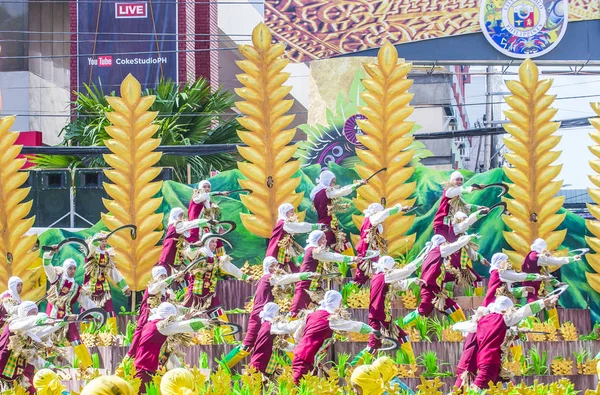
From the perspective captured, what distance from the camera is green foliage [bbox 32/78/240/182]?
930 inches

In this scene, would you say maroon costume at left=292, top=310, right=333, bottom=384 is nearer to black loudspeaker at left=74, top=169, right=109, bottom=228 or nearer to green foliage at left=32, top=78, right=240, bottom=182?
black loudspeaker at left=74, top=169, right=109, bottom=228

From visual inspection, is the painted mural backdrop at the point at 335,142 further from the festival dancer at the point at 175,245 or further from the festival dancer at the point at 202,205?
the festival dancer at the point at 175,245

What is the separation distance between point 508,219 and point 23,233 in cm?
715

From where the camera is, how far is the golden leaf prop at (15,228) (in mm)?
19453

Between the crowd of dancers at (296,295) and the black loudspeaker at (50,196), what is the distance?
6.27 feet

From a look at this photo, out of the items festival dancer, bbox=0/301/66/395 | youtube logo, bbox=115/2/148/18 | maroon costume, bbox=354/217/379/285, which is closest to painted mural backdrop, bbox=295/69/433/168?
maroon costume, bbox=354/217/379/285

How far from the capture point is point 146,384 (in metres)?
12.7

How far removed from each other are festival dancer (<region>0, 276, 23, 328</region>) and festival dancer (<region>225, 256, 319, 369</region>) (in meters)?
2.49

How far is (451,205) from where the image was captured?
58.9 ft

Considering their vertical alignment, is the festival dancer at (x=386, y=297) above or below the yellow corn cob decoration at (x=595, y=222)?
below

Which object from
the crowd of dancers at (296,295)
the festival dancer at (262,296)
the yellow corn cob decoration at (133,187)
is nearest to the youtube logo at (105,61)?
the yellow corn cob decoration at (133,187)

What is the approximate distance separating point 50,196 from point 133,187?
1756 mm

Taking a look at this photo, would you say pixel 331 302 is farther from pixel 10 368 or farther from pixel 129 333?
pixel 129 333

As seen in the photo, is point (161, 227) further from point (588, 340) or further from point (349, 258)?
point (588, 340)
